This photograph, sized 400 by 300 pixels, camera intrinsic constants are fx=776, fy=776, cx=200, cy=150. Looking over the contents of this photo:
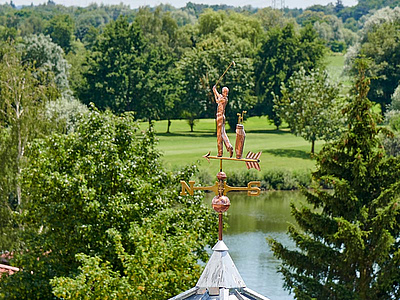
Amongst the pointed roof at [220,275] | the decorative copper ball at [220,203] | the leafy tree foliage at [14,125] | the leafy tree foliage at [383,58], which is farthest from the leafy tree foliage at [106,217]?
the leafy tree foliage at [383,58]

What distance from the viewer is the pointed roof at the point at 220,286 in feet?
20.5

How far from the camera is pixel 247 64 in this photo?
7231 centimetres

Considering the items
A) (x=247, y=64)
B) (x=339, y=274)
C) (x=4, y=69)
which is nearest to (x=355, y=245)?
(x=339, y=274)

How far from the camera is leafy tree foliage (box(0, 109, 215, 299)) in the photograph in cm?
1844

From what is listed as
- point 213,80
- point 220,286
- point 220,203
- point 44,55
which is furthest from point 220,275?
point 213,80

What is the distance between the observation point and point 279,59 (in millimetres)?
76000

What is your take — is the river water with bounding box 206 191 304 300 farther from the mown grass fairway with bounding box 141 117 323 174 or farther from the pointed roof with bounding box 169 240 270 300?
the pointed roof with bounding box 169 240 270 300

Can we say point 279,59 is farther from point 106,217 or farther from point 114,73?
point 106,217

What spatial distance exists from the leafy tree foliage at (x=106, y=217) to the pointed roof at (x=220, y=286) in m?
11.5

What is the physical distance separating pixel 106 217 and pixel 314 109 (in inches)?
1593

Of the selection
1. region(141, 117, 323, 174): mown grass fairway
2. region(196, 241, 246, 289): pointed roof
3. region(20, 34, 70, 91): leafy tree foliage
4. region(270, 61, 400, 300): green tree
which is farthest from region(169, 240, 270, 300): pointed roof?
region(20, 34, 70, 91): leafy tree foliage

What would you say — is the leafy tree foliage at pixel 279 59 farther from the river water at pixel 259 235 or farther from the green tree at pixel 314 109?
the river water at pixel 259 235

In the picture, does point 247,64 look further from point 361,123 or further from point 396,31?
point 361,123

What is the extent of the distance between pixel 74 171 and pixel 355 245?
25.1 feet
